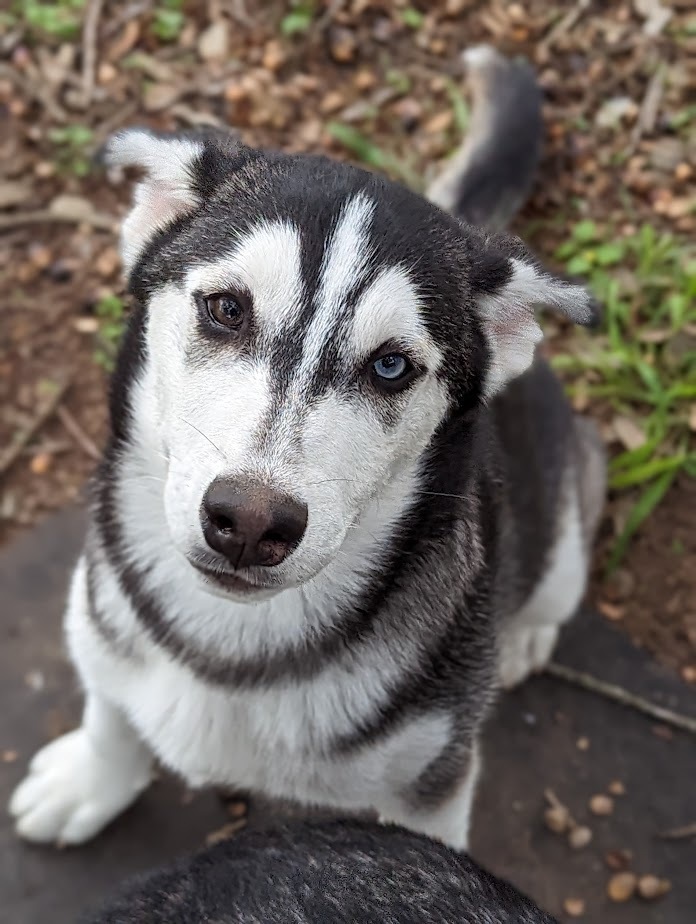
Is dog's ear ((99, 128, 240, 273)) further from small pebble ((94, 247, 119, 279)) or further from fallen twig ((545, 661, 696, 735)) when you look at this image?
fallen twig ((545, 661, 696, 735))

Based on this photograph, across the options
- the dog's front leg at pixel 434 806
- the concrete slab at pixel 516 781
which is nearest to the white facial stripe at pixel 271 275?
the dog's front leg at pixel 434 806

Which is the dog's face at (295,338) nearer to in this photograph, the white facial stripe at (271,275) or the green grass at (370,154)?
the white facial stripe at (271,275)

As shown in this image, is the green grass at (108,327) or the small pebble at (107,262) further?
the small pebble at (107,262)

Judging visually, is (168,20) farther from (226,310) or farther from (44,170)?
(226,310)

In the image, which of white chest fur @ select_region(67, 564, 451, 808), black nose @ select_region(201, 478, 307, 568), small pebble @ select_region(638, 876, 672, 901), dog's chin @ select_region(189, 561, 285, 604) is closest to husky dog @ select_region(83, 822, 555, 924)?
white chest fur @ select_region(67, 564, 451, 808)

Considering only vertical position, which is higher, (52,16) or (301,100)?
(301,100)

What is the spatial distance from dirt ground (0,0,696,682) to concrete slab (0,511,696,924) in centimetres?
112

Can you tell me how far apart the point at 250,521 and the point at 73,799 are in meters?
1.93

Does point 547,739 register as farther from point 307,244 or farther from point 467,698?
point 307,244

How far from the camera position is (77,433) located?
4113mm

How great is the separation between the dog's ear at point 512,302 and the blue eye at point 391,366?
11.4 inches

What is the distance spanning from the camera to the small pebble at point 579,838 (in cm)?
346

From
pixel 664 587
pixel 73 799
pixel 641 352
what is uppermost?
pixel 641 352

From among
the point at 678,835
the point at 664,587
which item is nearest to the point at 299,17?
the point at 664,587
